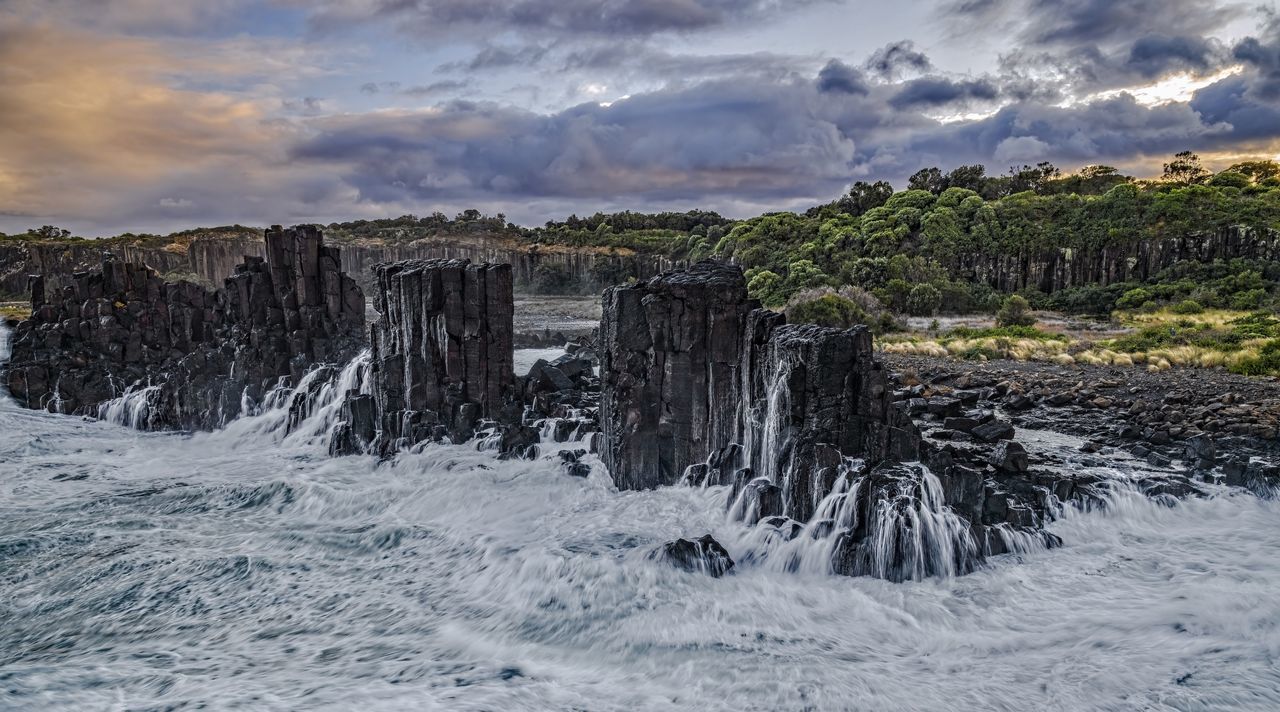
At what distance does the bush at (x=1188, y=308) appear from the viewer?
42.6 meters

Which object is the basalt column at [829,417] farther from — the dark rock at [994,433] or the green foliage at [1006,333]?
the green foliage at [1006,333]

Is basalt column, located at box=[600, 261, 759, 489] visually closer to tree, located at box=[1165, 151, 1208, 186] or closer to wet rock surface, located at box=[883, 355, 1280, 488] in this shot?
wet rock surface, located at box=[883, 355, 1280, 488]

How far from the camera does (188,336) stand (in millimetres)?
29625

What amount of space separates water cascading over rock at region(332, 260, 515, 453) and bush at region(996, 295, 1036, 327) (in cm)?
3428

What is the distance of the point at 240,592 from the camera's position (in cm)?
1319

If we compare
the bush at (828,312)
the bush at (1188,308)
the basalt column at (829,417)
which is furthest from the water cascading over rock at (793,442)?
the bush at (1188,308)

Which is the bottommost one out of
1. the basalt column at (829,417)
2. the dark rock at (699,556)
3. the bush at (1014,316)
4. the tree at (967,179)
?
the dark rock at (699,556)

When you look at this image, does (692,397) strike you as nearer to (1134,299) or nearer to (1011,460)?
(1011,460)

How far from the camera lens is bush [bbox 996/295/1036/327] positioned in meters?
43.4

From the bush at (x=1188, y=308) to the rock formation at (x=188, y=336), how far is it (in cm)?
4678

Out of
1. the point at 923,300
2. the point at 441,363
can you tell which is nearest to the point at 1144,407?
the point at 441,363

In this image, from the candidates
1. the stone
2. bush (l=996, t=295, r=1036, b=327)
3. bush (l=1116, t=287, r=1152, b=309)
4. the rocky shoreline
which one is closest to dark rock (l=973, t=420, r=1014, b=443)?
the rocky shoreline

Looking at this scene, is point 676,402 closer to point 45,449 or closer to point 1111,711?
point 1111,711

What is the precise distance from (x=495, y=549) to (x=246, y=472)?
1053 centimetres
